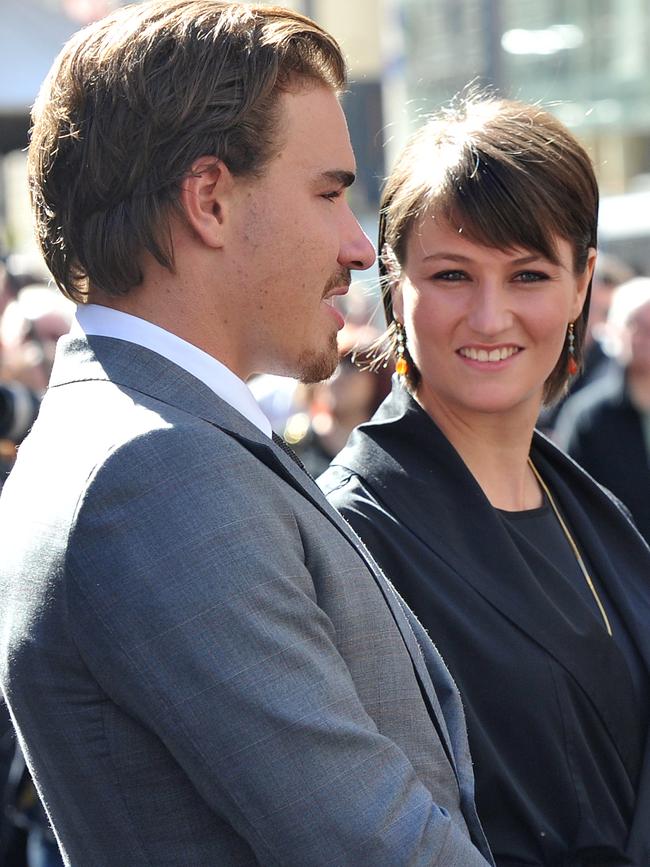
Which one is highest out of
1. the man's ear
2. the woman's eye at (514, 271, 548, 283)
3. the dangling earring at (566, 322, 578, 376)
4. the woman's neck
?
the man's ear

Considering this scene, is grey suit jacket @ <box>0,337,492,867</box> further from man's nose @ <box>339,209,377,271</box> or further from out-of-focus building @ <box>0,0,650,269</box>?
out-of-focus building @ <box>0,0,650,269</box>

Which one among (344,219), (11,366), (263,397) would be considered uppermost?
(344,219)

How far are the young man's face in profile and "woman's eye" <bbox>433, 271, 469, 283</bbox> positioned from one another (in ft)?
1.94

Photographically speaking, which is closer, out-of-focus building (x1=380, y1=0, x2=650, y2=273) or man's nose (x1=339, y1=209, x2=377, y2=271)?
man's nose (x1=339, y1=209, x2=377, y2=271)

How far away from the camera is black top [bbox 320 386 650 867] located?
1884 millimetres

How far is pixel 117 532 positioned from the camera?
4.14 feet

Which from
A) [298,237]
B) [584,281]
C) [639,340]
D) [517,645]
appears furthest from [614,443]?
[298,237]

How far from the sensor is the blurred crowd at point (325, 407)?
334cm

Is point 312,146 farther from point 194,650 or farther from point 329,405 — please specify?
point 329,405

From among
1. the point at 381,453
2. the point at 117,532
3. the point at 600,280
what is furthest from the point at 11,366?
the point at 600,280

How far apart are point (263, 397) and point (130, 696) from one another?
4388 mm

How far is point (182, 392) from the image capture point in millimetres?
1419

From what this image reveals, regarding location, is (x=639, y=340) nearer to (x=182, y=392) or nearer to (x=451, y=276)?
(x=451, y=276)

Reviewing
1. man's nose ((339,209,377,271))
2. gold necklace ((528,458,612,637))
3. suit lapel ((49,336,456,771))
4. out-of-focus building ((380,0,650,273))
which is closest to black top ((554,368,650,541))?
gold necklace ((528,458,612,637))
